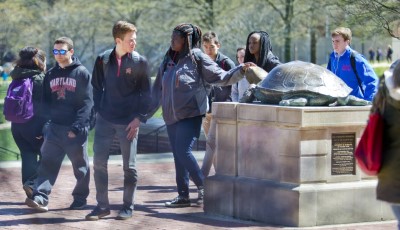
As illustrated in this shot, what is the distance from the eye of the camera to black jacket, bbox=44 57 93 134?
895 centimetres

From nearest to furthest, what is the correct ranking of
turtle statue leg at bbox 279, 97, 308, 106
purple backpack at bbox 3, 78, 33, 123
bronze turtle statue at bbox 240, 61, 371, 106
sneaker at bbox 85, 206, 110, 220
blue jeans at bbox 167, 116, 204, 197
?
turtle statue leg at bbox 279, 97, 308, 106 → bronze turtle statue at bbox 240, 61, 371, 106 → sneaker at bbox 85, 206, 110, 220 → blue jeans at bbox 167, 116, 204, 197 → purple backpack at bbox 3, 78, 33, 123

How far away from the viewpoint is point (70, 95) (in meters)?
8.95

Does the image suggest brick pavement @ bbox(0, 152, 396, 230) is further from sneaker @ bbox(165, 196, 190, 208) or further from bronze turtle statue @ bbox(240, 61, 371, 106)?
bronze turtle statue @ bbox(240, 61, 371, 106)

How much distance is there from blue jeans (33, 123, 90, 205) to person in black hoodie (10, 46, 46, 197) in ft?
1.64

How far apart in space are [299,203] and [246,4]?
28404mm

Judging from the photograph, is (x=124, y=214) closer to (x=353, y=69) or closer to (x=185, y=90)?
(x=185, y=90)

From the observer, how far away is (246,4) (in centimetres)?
3581

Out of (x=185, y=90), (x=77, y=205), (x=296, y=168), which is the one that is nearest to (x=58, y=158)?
(x=77, y=205)

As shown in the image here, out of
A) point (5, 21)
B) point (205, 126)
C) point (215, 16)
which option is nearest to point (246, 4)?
point (215, 16)

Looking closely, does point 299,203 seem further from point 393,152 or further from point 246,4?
point 246,4

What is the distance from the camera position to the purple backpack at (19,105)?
961 centimetres

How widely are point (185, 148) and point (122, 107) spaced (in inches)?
33.2

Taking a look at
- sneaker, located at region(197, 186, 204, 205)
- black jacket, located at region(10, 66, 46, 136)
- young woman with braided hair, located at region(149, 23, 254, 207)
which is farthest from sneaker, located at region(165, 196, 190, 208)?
black jacket, located at region(10, 66, 46, 136)

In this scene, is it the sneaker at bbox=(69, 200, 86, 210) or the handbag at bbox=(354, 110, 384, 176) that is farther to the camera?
the sneaker at bbox=(69, 200, 86, 210)
